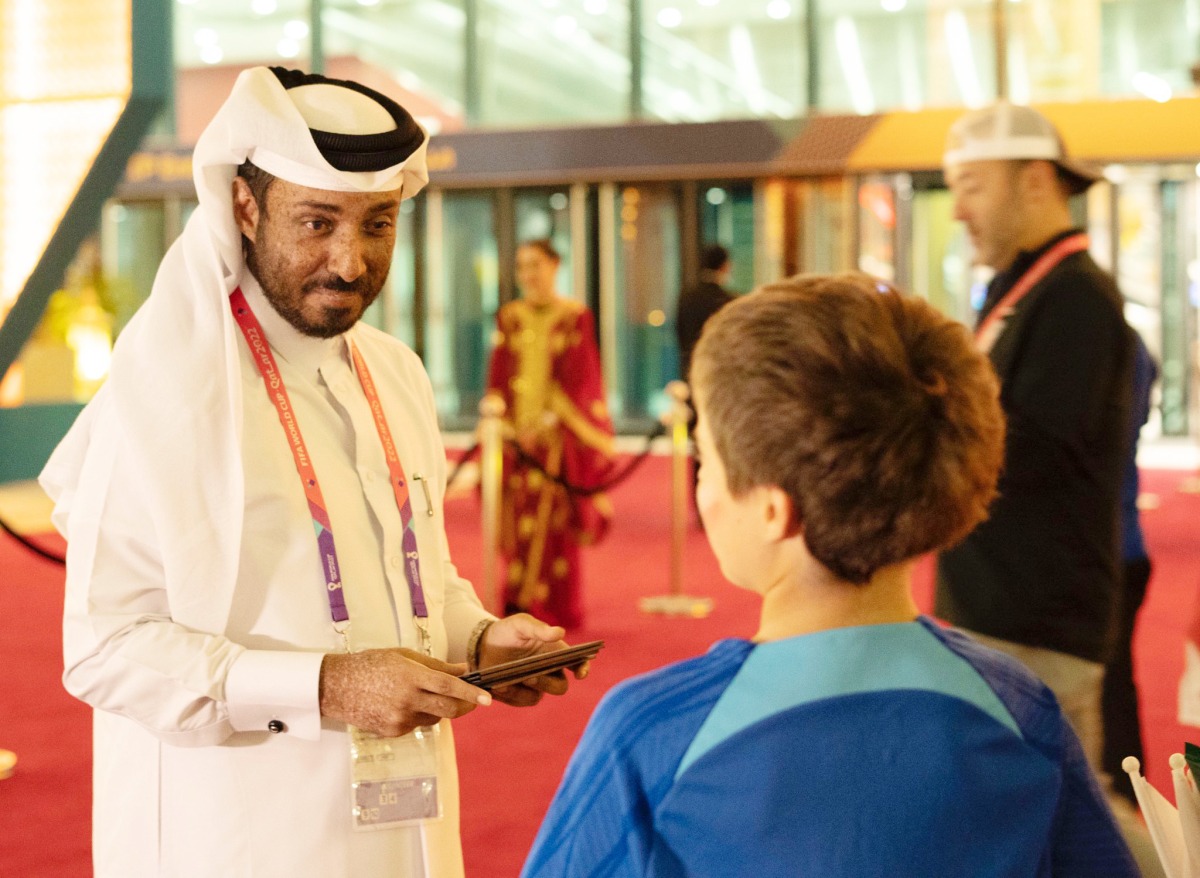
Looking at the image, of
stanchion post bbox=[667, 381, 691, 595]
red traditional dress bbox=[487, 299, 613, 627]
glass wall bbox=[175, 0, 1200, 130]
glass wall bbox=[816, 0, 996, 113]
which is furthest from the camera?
glass wall bbox=[816, 0, 996, 113]

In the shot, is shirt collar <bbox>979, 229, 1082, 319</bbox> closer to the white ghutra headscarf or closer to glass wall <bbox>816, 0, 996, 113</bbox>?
the white ghutra headscarf

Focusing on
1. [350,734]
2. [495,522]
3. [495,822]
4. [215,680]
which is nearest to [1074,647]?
[350,734]

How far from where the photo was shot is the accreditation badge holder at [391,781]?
1735 mm

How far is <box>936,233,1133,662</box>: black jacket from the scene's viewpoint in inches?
104

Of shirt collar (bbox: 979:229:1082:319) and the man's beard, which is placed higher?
shirt collar (bbox: 979:229:1082:319)

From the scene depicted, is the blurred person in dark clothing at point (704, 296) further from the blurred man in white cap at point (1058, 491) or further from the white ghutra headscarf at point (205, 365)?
the white ghutra headscarf at point (205, 365)

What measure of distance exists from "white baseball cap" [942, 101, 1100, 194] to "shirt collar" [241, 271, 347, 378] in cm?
157

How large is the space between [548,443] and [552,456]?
2.7 inches

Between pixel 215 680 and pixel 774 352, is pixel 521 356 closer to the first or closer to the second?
pixel 215 680

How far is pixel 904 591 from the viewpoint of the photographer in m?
1.24

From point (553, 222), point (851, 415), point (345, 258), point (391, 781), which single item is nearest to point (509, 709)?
point (391, 781)

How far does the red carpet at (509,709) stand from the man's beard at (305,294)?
2.33 m

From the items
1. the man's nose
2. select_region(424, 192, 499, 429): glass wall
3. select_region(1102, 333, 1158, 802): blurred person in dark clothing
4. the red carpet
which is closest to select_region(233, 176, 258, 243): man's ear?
the man's nose

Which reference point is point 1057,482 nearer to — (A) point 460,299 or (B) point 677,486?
(B) point 677,486
